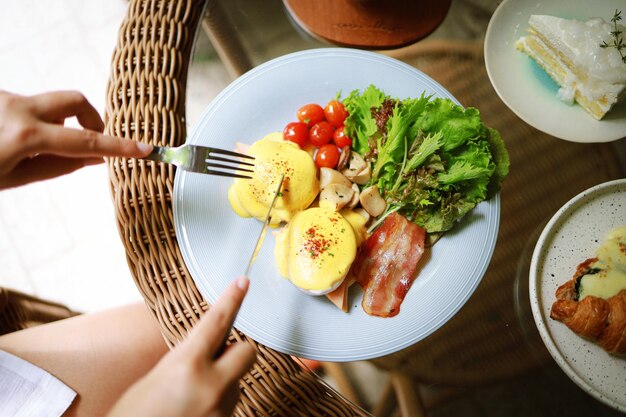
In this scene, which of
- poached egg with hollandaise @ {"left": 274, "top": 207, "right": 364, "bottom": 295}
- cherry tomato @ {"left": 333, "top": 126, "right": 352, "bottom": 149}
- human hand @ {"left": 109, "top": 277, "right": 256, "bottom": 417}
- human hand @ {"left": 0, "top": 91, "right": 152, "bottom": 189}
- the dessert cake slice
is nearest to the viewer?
human hand @ {"left": 109, "top": 277, "right": 256, "bottom": 417}

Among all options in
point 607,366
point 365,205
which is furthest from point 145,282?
point 607,366

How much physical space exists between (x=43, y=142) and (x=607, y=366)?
1948 millimetres

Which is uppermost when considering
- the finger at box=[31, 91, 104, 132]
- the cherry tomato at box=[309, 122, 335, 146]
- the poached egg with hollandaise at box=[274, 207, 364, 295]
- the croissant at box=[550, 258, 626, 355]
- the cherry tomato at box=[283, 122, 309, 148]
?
the finger at box=[31, 91, 104, 132]

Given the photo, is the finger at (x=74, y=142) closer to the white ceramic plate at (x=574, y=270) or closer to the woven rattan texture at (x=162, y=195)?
the woven rattan texture at (x=162, y=195)

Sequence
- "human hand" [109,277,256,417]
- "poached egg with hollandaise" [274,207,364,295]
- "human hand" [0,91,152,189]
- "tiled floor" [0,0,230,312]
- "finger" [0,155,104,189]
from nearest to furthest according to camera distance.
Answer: "human hand" [109,277,256,417], "human hand" [0,91,152,189], "finger" [0,155,104,189], "poached egg with hollandaise" [274,207,364,295], "tiled floor" [0,0,230,312]

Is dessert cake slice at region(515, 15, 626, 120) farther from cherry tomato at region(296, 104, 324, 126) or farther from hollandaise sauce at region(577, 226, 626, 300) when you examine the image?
cherry tomato at region(296, 104, 324, 126)

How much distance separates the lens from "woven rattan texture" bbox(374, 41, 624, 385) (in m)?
1.72

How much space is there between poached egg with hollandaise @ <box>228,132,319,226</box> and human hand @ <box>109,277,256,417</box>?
1.74ft

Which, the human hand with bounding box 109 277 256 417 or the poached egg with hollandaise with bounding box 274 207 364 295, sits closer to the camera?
the human hand with bounding box 109 277 256 417

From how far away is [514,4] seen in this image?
184 cm

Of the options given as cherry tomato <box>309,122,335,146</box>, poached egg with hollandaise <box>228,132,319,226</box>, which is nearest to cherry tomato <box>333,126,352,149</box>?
cherry tomato <box>309,122,335,146</box>

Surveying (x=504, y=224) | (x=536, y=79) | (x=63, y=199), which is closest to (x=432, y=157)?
(x=504, y=224)

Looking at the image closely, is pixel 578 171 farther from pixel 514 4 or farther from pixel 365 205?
pixel 365 205

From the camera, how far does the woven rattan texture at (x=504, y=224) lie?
67.8 inches
